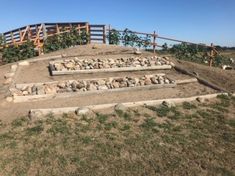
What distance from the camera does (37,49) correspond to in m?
20.3

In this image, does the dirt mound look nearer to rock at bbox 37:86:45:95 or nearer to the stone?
the stone

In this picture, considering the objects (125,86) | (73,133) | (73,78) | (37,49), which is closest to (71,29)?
(37,49)

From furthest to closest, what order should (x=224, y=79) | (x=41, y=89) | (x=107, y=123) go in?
(x=224, y=79) < (x=41, y=89) < (x=107, y=123)

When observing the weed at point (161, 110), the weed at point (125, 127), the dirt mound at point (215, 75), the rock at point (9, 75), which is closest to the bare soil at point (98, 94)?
the dirt mound at point (215, 75)

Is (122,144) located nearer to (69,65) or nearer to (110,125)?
(110,125)

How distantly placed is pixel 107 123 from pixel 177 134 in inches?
79.5

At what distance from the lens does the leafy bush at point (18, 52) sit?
19.0 metres

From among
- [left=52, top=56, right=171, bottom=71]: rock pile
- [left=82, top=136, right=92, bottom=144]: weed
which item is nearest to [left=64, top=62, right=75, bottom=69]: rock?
[left=52, top=56, right=171, bottom=71]: rock pile

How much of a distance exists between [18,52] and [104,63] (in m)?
6.75

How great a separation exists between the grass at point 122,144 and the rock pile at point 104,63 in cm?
568

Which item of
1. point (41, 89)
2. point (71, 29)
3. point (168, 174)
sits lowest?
point (168, 174)

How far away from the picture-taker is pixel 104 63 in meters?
15.5

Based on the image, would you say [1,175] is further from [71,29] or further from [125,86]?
[71,29]

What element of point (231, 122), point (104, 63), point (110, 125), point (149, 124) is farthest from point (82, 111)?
point (104, 63)
